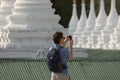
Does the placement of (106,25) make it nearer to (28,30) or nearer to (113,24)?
(113,24)

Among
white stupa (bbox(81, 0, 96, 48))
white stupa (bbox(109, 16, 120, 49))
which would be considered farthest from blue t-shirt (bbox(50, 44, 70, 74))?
white stupa (bbox(81, 0, 96, 48))

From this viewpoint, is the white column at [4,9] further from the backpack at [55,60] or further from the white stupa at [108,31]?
the backpack at [55,60]

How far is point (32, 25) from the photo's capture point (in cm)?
3030

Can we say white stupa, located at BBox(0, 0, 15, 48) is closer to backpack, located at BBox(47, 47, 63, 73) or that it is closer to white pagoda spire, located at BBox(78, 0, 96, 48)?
backpack, located at BBox(47, 47, 63, 73)

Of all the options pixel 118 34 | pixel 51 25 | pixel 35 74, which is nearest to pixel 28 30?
pixel 51 25

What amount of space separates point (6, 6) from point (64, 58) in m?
16.7

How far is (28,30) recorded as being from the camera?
A: 29953 mm

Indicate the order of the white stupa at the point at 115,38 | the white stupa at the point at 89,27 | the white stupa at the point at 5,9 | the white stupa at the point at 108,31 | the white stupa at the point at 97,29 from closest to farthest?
the white stupa at the point at 5,9 → the white stupa at the point at 115,38 → the white stupa at the point at 108,31 → the white stupa at the point at 97,29 → the white stupa at the point at 89,27

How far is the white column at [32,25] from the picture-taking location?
29875 mm

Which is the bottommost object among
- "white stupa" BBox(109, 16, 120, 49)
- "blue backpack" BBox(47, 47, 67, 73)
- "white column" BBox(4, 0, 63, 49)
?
"white stupa" BBox(109, 16, 120, 49)

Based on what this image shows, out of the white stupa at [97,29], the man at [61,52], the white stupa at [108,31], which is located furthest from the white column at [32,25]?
the white stupa at [97,29]

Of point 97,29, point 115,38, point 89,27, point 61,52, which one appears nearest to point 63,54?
point 61,52

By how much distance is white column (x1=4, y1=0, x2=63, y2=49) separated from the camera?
2988 cm

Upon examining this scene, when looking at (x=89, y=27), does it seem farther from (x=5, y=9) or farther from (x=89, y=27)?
(x=5, y=9)
